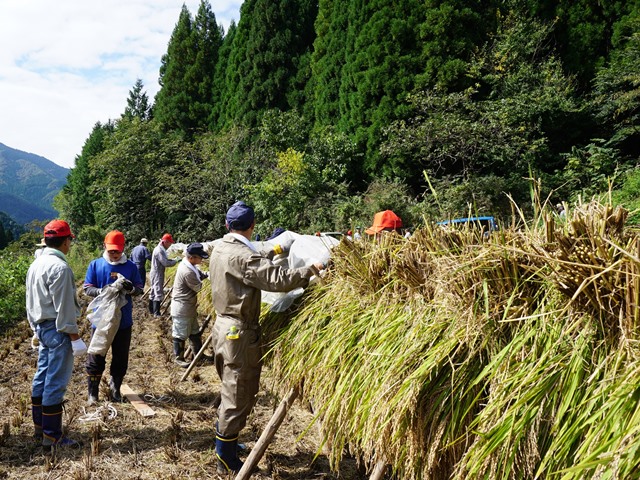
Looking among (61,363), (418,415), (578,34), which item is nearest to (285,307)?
(418,415)

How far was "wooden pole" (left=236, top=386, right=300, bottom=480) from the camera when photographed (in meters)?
3.02

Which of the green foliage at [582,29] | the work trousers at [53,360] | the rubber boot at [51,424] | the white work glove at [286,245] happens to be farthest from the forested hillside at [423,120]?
the rubber boot at [51,424]

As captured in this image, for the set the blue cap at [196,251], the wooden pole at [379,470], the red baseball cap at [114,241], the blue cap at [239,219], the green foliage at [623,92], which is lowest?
the wooden pole at [379,470]

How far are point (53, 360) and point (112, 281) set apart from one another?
117 cm

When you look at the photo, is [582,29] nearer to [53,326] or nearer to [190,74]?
[53,326]

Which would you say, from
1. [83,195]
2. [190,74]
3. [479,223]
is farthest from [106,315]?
[83,195]

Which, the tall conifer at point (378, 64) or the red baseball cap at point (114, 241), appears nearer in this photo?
the red baseball cap at point (114, 241)

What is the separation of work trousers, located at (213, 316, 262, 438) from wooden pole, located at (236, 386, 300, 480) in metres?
0.21

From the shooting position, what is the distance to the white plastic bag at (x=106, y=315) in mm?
4453

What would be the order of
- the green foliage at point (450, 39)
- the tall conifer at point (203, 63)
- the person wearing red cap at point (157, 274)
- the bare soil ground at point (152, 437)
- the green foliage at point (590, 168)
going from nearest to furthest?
the bare soil ground at point (152, 437), the person wearing red cap at point (157, 274), the green foliage at point (590, 168), the green foliage at point (450, 39), the tall conifer at point (203, 63)

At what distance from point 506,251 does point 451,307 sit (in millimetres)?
391

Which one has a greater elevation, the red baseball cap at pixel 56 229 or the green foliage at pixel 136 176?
the green foliage at pixel 136 176

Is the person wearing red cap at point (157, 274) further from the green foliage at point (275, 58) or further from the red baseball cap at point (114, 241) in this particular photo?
the green foliage at point (275, 58)

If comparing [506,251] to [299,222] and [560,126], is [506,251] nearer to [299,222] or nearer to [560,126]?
[299,222]
